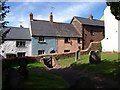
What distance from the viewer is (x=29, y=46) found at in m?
51.3

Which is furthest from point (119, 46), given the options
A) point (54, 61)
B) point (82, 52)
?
point (54, 61)

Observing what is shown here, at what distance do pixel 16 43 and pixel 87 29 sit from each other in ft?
63.3

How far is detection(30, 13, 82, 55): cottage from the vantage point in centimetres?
5182

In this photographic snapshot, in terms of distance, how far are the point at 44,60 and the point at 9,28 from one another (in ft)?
58.1

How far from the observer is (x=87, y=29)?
195 ft

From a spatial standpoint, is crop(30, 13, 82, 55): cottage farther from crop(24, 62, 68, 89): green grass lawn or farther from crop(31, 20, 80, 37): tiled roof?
crop(24, 62, 68, 89): green grass lawn

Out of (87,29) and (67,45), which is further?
(87,29)

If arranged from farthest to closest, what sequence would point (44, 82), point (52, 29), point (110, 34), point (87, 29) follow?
point (87, 29)
point (52, 29)
point (110, 34)
point (44, 82)

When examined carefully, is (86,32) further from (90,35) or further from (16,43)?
(16,43)

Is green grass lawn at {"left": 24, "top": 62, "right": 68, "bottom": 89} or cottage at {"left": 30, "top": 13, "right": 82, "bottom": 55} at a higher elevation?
cottage at {"left": 30, "top": 13, "right": 82, "bottom": 55}

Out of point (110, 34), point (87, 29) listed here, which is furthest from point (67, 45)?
point (110, 34)

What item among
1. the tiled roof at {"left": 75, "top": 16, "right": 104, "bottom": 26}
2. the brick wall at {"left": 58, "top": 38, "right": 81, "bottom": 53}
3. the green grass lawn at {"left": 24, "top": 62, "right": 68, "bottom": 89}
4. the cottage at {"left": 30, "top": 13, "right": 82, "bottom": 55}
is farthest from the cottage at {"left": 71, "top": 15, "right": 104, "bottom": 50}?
the green grass lawn at {"left": 24, "top": 62, "right": 68, "bottom": 89}

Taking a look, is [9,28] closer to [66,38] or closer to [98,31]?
[66,38]

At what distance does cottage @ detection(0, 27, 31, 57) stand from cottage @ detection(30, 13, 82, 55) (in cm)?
154
